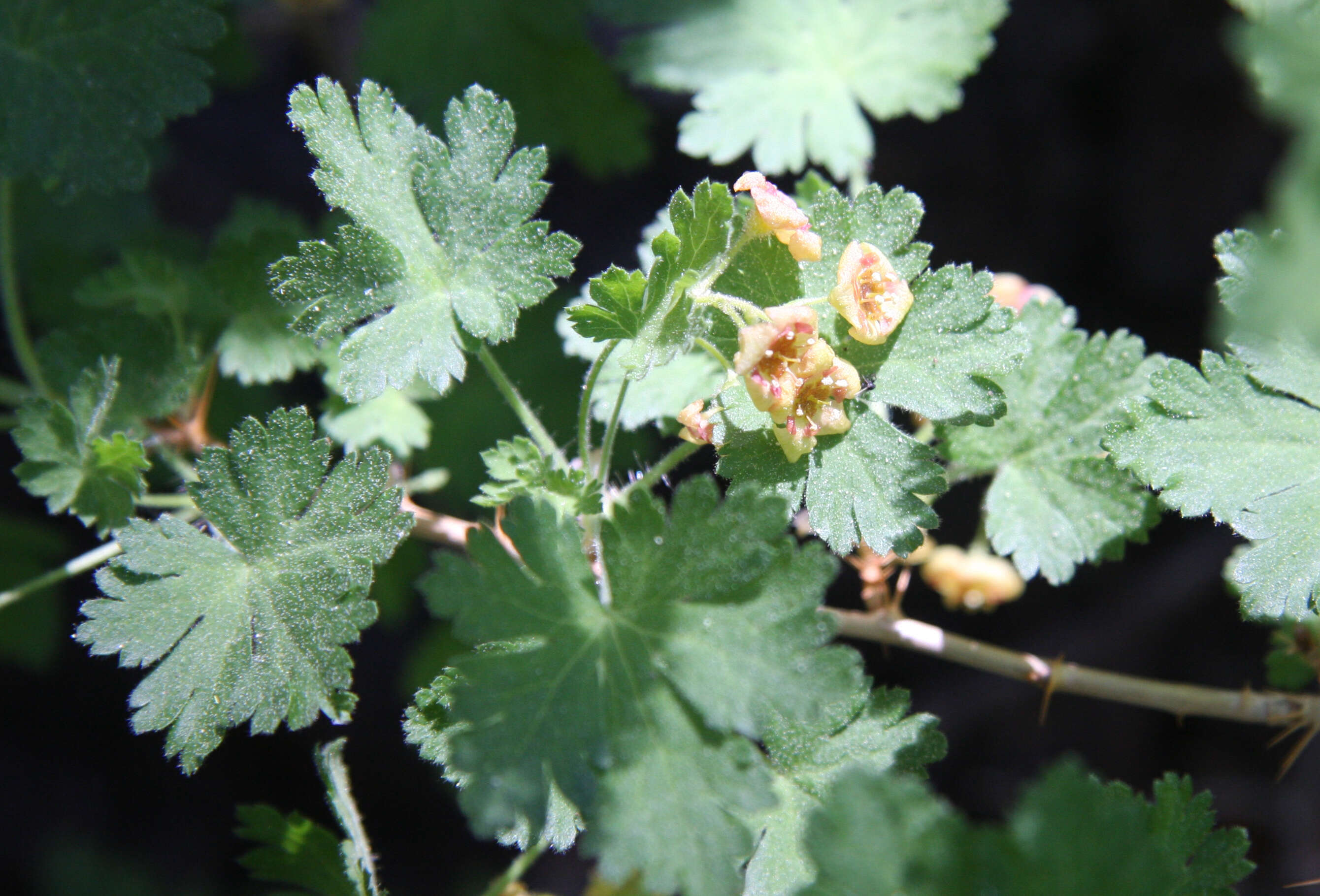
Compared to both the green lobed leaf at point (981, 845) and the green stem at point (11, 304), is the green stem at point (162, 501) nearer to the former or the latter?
the green stem at point (11, 304)

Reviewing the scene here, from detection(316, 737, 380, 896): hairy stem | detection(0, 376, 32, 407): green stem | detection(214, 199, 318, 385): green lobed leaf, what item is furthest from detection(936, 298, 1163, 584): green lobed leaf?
detection(0, 376, 32, 407): green stem

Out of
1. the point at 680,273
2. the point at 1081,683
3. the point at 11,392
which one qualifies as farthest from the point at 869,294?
the point at 11,392

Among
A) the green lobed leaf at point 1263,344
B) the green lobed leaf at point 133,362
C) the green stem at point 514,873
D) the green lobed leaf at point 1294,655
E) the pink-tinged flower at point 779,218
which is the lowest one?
the green stem at point 514,873

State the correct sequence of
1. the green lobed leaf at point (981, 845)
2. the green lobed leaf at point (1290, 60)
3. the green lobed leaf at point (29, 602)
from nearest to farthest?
the green lobed leaf at point (1290, 60)
the green lobed leaf at point (981, 845)
the green lobed leaf at point (29, 602)

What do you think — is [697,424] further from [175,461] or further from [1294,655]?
[1294,655]

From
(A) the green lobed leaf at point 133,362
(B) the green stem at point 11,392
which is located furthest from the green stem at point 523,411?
(B) the green stem at point 11,392

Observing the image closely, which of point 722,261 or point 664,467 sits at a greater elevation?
point 722,261
